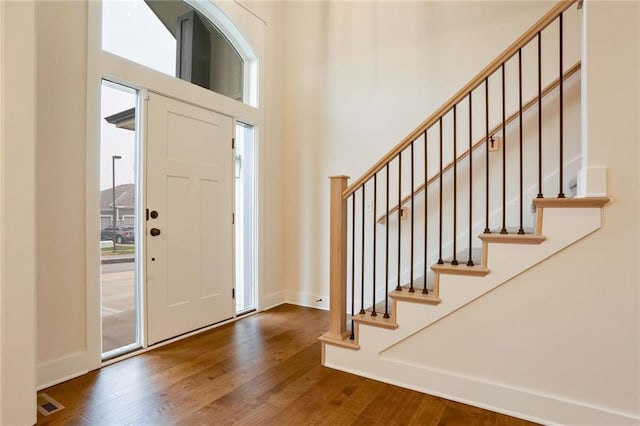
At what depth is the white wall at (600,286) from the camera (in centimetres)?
171

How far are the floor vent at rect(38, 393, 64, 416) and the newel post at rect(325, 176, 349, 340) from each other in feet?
5.52

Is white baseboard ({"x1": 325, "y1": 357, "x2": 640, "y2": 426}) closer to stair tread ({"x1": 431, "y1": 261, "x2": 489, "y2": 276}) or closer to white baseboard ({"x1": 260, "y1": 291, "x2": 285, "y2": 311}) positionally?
stair tread ({"x1": 431, "y1": 261, "x2": 489, "y2": 276})

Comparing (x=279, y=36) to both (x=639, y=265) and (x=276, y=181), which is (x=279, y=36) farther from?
(x=639, y=265)

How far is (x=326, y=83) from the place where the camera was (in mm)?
3986

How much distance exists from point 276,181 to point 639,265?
3.31 m

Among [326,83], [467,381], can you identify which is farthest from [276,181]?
[467,381]

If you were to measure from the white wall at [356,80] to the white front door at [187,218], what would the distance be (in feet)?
3.13

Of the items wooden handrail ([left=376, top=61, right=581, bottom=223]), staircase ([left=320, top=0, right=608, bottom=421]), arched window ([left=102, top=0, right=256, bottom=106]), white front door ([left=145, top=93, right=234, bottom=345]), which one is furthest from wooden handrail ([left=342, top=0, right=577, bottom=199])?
arched window ([left=102, top=0, right=256, bottom=106])

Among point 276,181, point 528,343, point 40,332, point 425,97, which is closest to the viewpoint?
point 528,343

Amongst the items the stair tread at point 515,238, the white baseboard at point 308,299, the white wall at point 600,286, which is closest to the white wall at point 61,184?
the white baseboard at point 308,299

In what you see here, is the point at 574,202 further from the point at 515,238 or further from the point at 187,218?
the point at 187,218

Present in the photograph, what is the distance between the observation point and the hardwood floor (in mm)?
1891

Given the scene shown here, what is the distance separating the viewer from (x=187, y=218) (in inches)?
125

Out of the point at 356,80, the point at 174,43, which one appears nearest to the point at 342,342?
the point at 356,80
